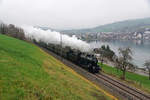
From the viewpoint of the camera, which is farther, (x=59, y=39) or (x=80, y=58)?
(x=59, y=39)

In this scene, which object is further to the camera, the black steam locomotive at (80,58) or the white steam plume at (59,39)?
the white steam plume at (59,39)

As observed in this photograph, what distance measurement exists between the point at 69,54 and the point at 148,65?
31.7 metres

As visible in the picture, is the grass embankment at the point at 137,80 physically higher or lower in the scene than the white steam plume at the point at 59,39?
lower

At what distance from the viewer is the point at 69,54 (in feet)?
113

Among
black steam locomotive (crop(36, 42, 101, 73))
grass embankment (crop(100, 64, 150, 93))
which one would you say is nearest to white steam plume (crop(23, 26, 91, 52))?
black steam locomotive (crop(36, 42, 101, 73))

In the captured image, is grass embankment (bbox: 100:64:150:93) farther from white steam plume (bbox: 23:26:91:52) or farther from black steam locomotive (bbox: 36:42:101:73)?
white steam plume (bbox: 23:26:91:52)

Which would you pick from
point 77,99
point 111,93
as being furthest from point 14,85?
point 111,93

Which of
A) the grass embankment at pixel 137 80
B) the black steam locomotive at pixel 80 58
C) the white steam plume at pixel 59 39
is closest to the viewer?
the grass embankment at pixel 137 80

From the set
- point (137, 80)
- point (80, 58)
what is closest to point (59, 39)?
point (80, 58)

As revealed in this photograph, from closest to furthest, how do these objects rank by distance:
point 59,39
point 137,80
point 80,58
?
point 80,58 < point 137,80 < point 59,39

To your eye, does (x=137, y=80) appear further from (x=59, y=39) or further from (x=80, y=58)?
(x=59, y=39)

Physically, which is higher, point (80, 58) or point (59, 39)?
point (59, 39)

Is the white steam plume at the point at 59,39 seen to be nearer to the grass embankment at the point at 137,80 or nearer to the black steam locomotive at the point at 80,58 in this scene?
the black steam locomotive at the point at 80,58

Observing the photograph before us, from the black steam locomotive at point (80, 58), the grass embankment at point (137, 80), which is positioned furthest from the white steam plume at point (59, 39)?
the grass embankment at point (137, 80)
